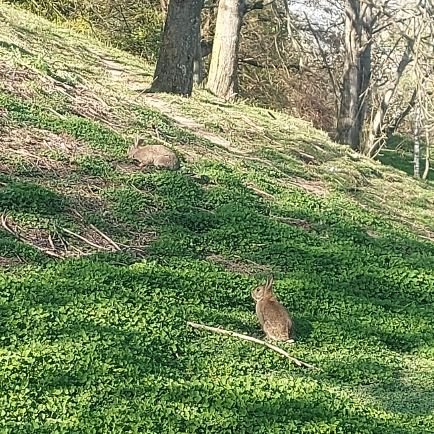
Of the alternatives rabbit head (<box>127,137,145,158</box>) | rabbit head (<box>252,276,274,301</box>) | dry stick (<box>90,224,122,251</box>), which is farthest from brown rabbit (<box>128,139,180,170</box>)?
rabbit head (<box>252,276,274,301</box>)

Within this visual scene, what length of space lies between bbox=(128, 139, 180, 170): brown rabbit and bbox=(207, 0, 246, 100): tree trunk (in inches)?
307

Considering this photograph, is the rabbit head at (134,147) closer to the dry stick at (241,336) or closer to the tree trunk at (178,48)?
the dry stick at (241,336)

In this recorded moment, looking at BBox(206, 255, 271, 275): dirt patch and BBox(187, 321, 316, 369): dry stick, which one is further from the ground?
BBox(206, 255, 271, 275): dirt patch

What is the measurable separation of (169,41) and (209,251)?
5942 millimetres

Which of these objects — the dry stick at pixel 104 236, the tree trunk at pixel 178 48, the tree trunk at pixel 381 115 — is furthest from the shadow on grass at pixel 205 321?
the tree trunk at pixel 381 115

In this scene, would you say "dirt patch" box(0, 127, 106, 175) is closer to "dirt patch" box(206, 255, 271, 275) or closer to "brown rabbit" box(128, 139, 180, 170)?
"brown rabbit" box(128, 139, 180, 170)

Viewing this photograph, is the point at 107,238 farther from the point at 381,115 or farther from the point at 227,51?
the point at 381,115

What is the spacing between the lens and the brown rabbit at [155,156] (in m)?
8.09

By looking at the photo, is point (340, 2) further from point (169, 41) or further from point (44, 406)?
point (44, 406)

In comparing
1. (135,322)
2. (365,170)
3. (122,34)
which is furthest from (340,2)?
(135,322)

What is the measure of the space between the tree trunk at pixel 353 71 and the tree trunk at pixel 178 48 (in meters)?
6.01

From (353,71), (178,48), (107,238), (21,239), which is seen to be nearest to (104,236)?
(107,238)

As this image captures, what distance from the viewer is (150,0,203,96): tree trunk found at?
11734 mm

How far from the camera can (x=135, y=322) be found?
5.01 meters
